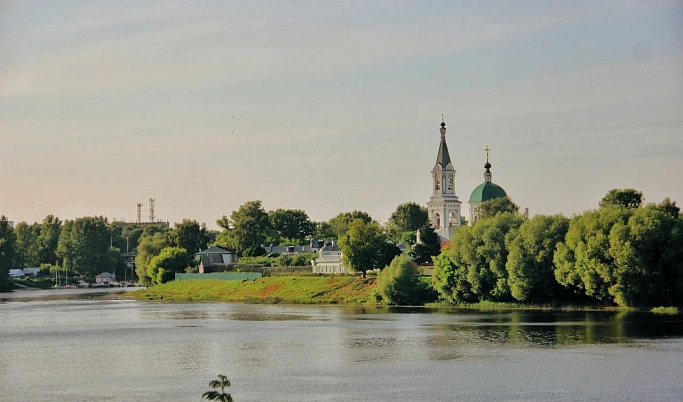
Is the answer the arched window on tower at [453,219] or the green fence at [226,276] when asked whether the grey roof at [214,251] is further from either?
the arched window on tower at [453,219]

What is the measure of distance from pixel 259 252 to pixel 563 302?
293 feet

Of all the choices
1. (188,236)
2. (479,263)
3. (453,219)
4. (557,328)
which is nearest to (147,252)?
(188,236)

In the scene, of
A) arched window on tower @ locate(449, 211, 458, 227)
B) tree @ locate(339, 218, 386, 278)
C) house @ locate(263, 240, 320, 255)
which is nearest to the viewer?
tree @ locate(339, 218, 386, 278)

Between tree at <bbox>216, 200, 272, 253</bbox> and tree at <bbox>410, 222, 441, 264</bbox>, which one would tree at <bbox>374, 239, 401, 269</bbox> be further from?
tree at <bbox>216, 200, 272, 253</bbox>

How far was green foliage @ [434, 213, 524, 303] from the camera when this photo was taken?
293 feet

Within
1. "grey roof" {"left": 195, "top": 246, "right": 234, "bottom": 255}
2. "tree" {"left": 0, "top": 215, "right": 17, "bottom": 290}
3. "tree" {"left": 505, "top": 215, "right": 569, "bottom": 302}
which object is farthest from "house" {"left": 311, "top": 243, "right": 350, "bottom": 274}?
"tree" {"left": 0, "top": 215, "right": 17, "bottom": 290}

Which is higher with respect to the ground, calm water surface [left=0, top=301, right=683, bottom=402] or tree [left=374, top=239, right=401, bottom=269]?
tree [left=374, top=239, right=401, bottom=269]

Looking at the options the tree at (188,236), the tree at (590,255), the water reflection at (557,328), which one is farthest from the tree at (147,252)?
the tree at (590,255)

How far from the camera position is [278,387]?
45.4 m

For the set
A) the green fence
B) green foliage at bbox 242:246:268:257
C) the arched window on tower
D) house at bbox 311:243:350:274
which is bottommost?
the green fence

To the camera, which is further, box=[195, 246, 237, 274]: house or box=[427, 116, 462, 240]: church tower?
box=[427, 116, 462, 240]: church tower

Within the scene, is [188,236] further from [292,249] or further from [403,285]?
[403,285]

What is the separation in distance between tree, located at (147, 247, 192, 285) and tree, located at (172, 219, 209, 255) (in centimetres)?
1365

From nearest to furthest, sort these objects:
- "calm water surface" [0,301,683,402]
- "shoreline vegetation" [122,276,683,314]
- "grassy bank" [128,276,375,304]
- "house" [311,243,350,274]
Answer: "calm water surface" [0,301,683,402] < "shoreline vegetation" [122,276,683,314] < "grassy bank" [128,276,375,304] < "house" [311,243,350,274]
